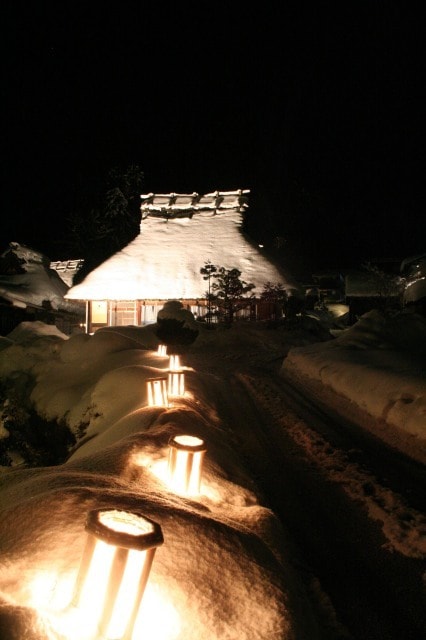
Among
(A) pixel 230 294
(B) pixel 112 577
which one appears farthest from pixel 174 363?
(A) pixel 230 294

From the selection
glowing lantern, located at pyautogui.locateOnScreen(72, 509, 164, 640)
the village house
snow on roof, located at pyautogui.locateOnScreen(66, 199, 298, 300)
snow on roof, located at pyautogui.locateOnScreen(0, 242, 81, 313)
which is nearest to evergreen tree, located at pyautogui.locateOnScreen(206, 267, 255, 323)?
the village house

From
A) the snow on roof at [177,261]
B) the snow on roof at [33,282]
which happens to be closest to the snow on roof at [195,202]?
the snow on roof at [177,261]

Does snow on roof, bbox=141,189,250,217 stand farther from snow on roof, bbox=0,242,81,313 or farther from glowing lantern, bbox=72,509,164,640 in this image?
glowing lantern, bbox=72,509,164,640

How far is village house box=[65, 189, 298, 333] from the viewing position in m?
20.9

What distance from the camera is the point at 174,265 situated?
22.4m

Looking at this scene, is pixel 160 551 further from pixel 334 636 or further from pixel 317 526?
pixel 317 526

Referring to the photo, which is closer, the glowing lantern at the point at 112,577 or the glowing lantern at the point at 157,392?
the glowing lantern at the point at 112,577

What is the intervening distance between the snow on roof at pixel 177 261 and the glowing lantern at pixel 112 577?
61.8ft

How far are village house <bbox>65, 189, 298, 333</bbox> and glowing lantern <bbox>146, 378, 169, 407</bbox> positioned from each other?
1453 cm

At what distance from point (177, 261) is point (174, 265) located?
40 cm

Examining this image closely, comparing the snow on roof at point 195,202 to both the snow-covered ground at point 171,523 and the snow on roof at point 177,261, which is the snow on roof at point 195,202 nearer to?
the snow on roof at point 177,261

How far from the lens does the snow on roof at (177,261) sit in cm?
2086

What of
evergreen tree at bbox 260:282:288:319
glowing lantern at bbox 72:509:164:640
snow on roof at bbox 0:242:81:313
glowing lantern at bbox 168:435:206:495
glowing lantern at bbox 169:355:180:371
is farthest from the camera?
snow on roof at bbox 0:242:81:313

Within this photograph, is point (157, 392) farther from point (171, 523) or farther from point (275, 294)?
point (275, 294)
